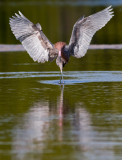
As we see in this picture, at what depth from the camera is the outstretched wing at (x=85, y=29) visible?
22219mm

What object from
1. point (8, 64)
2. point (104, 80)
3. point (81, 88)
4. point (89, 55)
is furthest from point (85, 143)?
point (89, 55)

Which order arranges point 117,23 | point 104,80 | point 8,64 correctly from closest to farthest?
point 104,80 < point 8,64 < point 117,23

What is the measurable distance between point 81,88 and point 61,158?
8701mm

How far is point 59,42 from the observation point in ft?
72.8

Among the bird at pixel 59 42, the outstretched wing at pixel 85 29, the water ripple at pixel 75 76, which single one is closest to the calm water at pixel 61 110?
the water ripple at pixel 75 76

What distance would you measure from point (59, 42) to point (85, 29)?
0.83m

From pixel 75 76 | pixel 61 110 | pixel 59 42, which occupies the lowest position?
pixel 75 76

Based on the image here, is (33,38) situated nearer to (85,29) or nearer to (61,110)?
(85,29)

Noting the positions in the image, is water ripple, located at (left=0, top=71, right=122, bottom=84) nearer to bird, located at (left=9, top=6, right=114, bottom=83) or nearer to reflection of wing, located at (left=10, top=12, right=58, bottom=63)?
bird, located at (left=9, top=6, right=114, bottom=83)

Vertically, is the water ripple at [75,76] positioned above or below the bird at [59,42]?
below

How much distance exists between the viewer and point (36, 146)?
12039mm

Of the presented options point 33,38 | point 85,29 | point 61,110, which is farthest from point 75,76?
point 61,110

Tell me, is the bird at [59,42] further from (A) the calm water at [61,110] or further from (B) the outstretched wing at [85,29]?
(A) the calm water at [61,110]

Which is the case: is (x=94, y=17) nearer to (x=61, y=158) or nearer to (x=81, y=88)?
(x=81, y=88)
